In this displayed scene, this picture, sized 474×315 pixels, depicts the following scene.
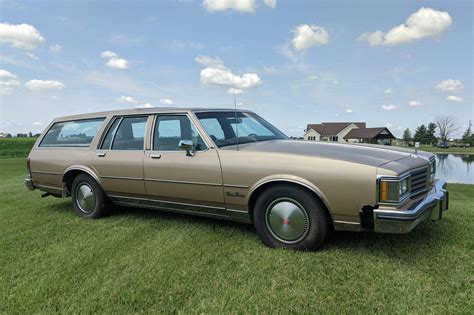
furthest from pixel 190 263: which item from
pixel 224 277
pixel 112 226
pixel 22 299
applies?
pixel 112 226

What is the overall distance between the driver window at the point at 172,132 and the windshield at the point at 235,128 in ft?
0.59

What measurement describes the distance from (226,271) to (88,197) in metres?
2.94

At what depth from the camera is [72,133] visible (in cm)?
546

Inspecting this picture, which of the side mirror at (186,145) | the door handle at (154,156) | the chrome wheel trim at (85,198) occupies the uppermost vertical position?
the side mirror at (186,145)

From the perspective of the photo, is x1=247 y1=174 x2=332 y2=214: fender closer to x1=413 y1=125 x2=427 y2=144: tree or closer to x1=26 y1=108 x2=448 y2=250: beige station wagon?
x1=26 y1=108 x2=448 y2=250: beige station wagon

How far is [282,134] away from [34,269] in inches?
135

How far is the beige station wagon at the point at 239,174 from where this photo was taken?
3094mm

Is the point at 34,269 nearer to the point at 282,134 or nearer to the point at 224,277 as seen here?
the point at 224,277

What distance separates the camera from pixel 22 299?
2.76 m

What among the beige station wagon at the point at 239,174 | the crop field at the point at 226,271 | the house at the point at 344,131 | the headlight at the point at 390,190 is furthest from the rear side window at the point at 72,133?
the house at the point at 344,131

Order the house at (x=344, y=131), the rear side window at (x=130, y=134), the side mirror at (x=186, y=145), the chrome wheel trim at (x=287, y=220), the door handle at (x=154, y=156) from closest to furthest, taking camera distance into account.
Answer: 1. the chrome wheel trim at (x=287, y=220)
2. the side mirror at (x=186, y=145)
3. the door handle at (x=154, y=156)
4. the rear side window at (x=130, y=134)
5. the house at (x=344, y=131)

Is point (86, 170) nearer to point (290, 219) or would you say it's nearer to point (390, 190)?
point (290, 219)

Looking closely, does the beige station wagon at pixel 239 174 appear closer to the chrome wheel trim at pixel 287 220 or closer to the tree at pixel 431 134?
the chrome wheel trim at pixel 287 220

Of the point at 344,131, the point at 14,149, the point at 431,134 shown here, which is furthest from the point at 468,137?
the point at 14,149
